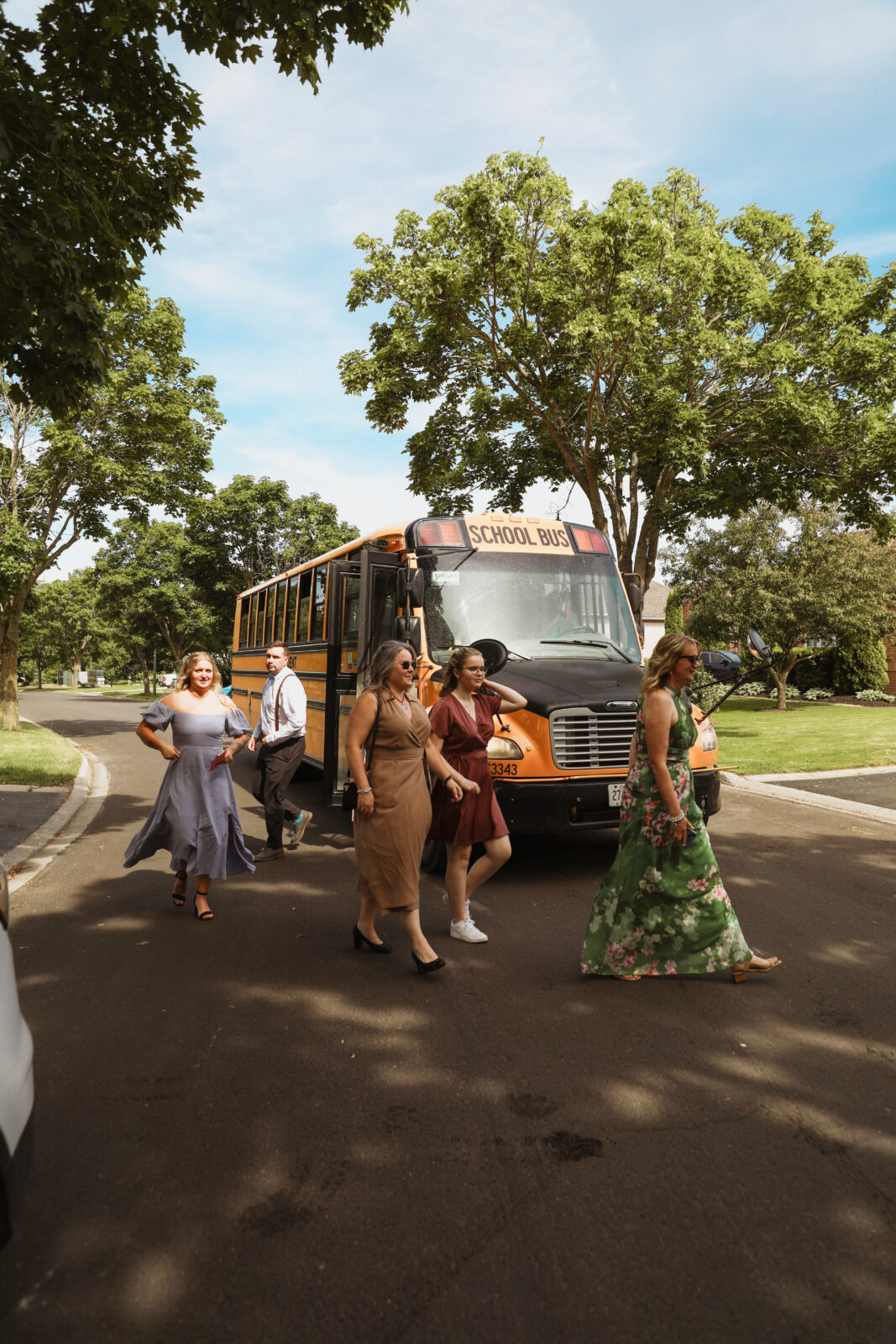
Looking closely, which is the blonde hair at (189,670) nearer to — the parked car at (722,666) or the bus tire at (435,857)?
the bus tire at (435,857)

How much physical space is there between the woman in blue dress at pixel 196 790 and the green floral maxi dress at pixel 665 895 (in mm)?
2621

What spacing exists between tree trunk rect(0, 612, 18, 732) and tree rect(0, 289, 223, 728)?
20mm

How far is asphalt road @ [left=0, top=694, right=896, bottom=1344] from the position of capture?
237 cm

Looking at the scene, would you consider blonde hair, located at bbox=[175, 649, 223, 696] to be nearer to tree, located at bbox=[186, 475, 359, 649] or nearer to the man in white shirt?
the man in white shirt

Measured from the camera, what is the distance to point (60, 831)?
9.20 metres

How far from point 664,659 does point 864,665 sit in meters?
32.4

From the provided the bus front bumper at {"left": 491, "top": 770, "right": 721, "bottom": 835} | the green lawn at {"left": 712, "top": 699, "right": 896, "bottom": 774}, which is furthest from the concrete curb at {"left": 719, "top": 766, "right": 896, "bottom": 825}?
the bus front bumper at {"left": 491, "top": 770, "right": 721, "bottom": 835}

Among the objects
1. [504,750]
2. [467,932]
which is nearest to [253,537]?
[504,750]

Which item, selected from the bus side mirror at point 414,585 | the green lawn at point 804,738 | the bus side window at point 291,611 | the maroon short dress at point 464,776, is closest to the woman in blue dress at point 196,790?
the maroon short dress at point 464,776

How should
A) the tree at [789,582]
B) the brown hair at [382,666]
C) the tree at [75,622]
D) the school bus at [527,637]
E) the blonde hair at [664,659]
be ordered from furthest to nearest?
the tree at [75,622]
the tree at [789,582]
the school bus at [527,637]
the brown hair at [382,666]
the blonde hair at [664,659]

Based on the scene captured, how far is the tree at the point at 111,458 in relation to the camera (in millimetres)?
18406

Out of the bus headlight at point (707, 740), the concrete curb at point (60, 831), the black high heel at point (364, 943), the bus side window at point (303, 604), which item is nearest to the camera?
the black high heel at point (364, 943)

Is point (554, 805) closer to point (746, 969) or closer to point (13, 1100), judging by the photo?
point (746, 969)

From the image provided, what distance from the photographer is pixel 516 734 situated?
687cm
